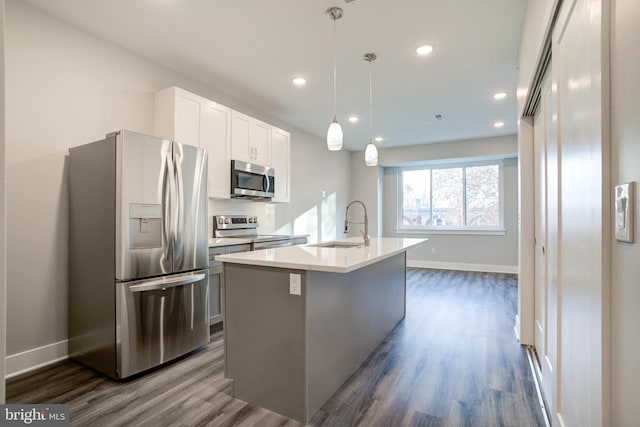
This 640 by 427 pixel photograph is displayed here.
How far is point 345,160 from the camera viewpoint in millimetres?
7191

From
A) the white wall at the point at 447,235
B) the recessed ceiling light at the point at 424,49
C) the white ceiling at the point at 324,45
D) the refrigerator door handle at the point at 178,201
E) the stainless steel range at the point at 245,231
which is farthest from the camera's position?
the white wall at the point at 447,235

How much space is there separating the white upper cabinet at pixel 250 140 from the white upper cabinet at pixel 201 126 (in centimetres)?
10

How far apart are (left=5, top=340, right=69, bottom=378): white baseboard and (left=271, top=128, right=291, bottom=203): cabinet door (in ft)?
8.86

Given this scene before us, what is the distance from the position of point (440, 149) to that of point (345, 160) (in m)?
2.02

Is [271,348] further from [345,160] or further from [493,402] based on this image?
[345,160]

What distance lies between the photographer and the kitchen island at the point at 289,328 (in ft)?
5.80

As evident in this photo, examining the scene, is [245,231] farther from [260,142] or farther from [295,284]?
[295,284]

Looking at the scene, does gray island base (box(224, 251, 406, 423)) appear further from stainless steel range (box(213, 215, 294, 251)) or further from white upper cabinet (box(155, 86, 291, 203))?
white upper cabinet (box(155, 86, 291, 203))

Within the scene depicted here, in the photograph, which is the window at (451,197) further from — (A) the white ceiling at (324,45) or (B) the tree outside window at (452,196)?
(A) the white ceiling at (324,45)

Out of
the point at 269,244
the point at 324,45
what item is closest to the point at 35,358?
the point at 269,244

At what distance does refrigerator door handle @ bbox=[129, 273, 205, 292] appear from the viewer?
89.2 inches

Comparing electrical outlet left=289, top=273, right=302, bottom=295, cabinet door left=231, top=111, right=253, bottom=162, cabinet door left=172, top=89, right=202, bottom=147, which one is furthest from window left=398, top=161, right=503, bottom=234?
electrical outlet left=289, top=273, right=302, bottom=295

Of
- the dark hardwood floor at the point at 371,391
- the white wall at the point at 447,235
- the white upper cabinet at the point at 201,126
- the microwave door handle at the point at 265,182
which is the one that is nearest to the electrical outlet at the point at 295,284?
the dark hardwood floor at the point at 371,391

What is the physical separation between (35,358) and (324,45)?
11.3ft
